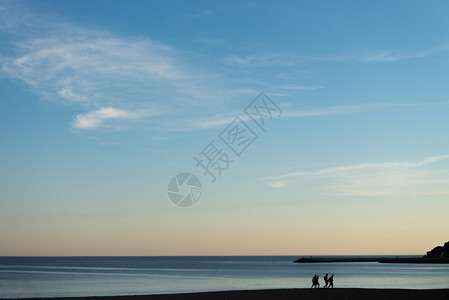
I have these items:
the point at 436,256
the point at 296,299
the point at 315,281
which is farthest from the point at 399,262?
the point at 296,299

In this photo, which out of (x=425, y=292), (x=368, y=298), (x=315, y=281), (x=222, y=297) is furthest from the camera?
(x=315, y=281)

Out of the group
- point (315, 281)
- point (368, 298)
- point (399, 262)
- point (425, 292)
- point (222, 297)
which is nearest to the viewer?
point (368, 298)

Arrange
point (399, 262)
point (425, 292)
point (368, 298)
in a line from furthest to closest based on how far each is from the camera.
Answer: point (399, 262) → point (425, 292) → point (368, 298)

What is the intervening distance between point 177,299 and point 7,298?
20.4 metres

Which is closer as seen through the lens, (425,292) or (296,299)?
(296,299)

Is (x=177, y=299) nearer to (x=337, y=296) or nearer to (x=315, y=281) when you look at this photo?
(x=337, y=296)

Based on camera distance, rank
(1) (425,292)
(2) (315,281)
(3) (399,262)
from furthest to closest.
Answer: (3) (399,262) < (2) (315,281) < (1) (425,292)

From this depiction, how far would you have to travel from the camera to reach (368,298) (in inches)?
1382

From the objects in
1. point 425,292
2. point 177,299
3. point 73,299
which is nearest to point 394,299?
point 425,292

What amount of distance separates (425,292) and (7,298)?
3810 cm

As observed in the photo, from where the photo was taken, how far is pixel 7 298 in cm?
4747

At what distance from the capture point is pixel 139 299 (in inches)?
1492

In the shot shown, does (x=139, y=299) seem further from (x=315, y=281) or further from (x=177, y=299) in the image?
(x=315, y=281)

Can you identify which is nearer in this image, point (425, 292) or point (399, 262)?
point (425, 292)
